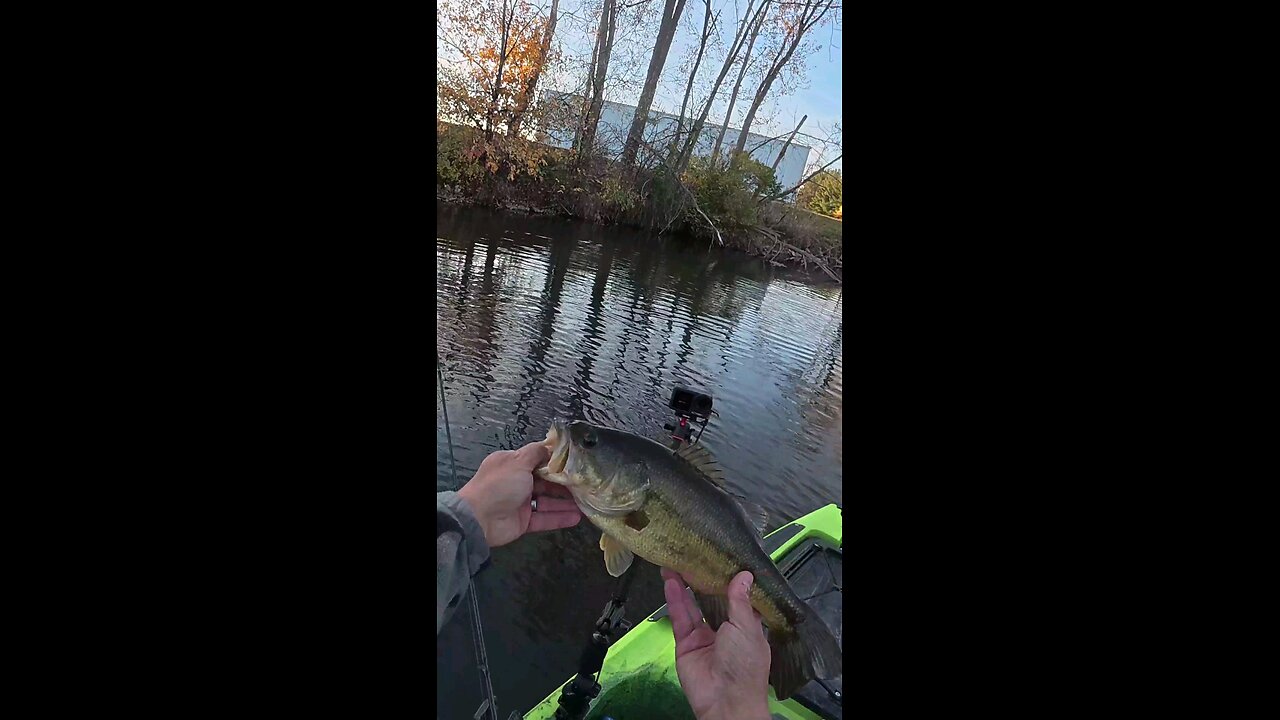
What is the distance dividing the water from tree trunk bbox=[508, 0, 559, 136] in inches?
156

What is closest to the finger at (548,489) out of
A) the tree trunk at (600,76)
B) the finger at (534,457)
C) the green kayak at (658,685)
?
the finger at (534,457)

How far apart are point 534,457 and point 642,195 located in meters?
21.7

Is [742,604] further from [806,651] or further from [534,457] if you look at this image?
[534,457]

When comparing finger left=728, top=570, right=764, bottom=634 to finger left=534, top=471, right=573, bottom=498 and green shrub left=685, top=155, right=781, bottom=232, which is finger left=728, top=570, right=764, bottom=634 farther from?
green shrub left=685, top=155, right=781, bottom=232

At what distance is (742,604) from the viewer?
197cm

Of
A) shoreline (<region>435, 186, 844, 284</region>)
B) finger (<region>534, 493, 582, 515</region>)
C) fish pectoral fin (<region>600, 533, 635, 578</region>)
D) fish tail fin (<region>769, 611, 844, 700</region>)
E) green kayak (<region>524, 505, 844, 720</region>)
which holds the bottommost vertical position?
shoreline (<region>435, 186, 844, 284</region>)

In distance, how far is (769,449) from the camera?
26.7 feet

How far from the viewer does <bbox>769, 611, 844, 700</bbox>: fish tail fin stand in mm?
2039

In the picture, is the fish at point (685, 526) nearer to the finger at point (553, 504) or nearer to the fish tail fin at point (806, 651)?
the fish tail fin at point (806, 651)

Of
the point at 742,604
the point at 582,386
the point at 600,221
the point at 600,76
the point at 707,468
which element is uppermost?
the point at 600,76

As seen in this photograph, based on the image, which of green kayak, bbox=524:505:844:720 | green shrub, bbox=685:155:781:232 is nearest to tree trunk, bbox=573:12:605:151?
green shrub, bbox=685:155:781:232

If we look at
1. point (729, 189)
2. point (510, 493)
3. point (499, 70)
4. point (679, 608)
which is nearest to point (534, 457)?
point (510, 493)
